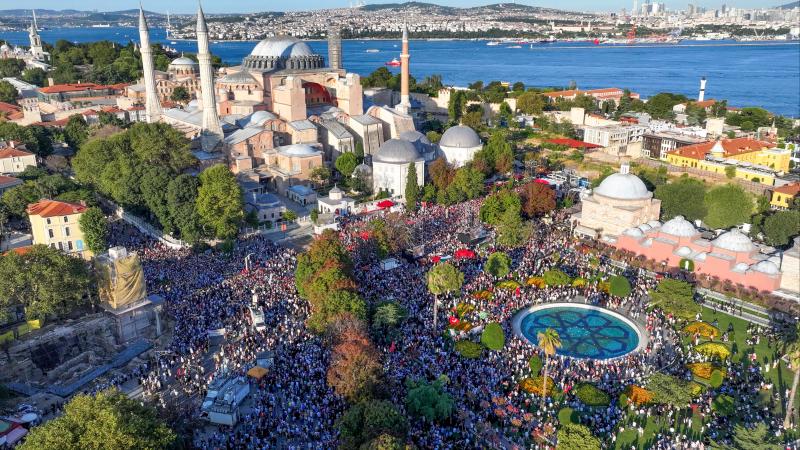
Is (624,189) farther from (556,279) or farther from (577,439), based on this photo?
(577,439)

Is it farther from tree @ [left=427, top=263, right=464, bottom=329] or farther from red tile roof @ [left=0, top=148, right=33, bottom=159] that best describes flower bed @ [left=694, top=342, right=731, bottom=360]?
red tile roof @ [left=0, top=148, right=33, bottom=159]

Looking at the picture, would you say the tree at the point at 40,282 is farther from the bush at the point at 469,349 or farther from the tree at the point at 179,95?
the tree at the point at 179,95

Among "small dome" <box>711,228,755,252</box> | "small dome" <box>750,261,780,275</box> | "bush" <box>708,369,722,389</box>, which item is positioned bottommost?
"bush" <box>708,369,722,389</box>

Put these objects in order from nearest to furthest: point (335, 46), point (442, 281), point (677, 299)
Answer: point (442, 281), point (677, 299), point (335, 46)

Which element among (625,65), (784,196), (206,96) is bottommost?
(784,196)

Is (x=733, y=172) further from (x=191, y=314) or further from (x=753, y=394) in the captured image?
(x=191, y=314)

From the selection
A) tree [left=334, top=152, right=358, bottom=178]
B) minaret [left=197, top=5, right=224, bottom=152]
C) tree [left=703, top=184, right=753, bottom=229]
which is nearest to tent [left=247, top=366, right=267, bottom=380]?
tree [left=334, top=152, right=358, bottom=178]

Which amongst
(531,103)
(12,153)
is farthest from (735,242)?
(12,153)

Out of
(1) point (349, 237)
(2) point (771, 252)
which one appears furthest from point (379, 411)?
(2) point (771, 252)
